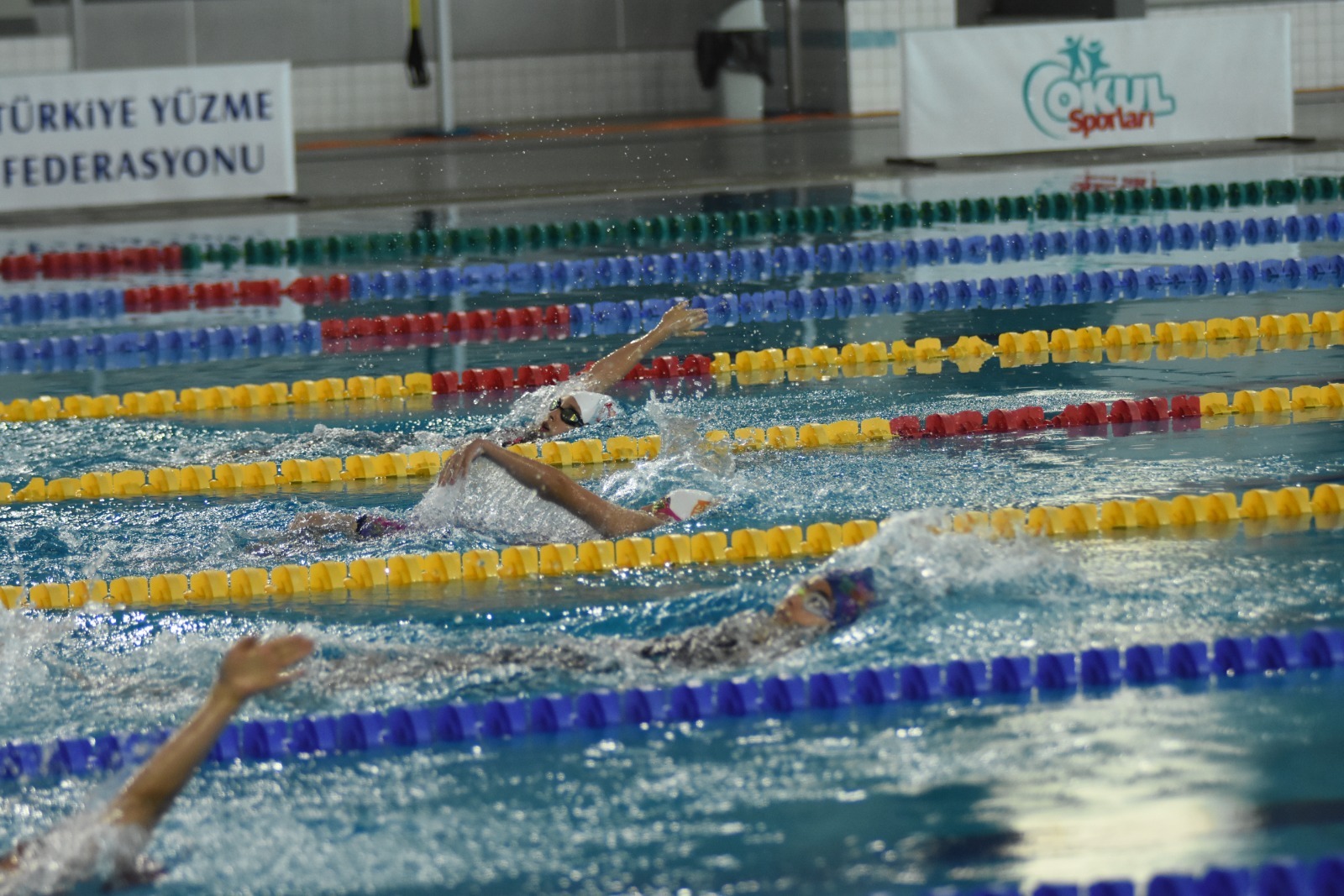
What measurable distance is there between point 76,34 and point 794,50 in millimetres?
7173

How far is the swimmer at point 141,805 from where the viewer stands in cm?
282

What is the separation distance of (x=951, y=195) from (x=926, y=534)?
7377 millimetres

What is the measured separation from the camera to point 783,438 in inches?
236

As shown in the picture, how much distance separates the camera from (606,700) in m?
3.69

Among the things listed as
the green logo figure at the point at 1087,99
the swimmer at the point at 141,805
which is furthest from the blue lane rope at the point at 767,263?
the swimmer at the point at 141,805

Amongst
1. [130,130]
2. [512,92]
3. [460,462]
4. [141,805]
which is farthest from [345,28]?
[141,805]

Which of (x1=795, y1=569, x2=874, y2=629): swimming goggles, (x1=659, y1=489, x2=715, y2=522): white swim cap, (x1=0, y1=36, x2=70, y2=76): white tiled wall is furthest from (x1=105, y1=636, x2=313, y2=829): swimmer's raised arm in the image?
(x1=0, y1=36, x2=70, y2=76): white tiled wall

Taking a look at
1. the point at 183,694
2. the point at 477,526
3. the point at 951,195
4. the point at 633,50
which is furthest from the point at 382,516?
the point at 633,50

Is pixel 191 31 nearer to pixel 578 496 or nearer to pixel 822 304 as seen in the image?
pixel 822 304

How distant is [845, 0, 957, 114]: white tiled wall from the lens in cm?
1697

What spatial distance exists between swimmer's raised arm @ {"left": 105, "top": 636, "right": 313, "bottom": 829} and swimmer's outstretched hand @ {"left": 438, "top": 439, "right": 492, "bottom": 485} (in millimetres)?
1716

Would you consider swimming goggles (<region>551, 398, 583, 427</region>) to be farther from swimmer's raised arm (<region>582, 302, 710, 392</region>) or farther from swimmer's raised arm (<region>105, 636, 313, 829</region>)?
swimmer's raised arm (<region>105, 636, 313, 829</region>)

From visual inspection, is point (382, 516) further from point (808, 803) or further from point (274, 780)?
point (808, 803)

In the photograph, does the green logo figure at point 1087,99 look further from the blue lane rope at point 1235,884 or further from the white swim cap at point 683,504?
the blue lane rope at point 1235,884
